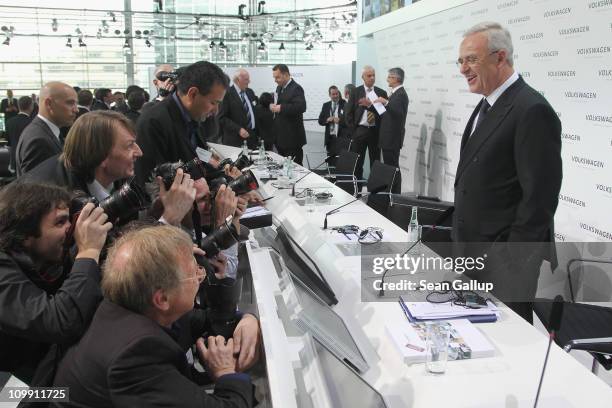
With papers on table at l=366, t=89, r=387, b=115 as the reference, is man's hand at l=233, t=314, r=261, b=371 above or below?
below

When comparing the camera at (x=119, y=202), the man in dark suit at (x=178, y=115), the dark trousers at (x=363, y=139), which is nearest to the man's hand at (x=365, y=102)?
the dark trousers at (x=363, y=139)

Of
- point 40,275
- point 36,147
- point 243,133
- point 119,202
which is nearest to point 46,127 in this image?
point 36,147

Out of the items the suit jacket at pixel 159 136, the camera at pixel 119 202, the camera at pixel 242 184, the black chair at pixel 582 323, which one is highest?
the suit jacket at pixel 159 136

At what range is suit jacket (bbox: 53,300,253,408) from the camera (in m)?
1.11

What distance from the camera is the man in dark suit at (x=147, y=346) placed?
43.8 inches

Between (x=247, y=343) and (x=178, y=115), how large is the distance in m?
1.58

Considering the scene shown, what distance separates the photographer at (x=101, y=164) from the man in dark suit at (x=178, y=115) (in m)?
0.51

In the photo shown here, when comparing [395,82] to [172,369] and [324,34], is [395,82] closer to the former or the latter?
[172,369]

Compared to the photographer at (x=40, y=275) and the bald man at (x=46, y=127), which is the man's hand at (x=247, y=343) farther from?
the bald man at (x=46, y=127)

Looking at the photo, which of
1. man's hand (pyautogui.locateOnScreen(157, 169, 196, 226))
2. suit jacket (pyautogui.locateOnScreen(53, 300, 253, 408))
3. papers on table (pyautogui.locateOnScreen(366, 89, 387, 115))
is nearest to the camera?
suit jacket (pyautogui.locateOnScreen(53, 300, 253, 408))

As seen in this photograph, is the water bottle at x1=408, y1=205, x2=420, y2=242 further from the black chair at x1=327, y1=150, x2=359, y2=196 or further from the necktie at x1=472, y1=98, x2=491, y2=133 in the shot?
the black chair at x1=327, y1=150, x2=359, y2=196

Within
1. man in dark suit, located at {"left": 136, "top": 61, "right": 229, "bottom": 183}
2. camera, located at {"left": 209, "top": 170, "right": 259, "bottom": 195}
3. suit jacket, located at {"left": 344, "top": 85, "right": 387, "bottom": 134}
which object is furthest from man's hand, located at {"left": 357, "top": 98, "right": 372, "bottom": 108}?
camera, located at {"left": 209, "top": 170, "right": 259, "bottom": 195}

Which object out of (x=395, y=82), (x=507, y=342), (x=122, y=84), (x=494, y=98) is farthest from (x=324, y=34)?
(x=507, y=342)

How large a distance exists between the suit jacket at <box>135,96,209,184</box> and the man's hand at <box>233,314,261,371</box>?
Result: 130 cm
